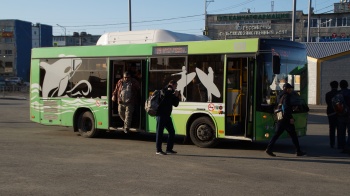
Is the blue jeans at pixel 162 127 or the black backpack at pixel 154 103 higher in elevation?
the black backpack at pixel 154 103

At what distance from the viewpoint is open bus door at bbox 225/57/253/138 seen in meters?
11.8

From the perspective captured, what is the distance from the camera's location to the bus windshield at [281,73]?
37.6 feet

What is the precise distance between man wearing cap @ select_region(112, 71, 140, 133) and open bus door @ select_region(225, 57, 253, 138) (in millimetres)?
2926

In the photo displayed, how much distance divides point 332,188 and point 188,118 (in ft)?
17.5

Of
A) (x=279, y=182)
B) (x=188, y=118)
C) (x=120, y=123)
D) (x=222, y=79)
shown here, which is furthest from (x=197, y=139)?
(x=279, y=182)

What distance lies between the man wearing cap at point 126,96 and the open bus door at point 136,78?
18 cm

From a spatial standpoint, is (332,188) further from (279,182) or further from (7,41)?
(7,41)

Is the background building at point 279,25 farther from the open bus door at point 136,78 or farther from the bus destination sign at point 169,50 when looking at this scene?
the bus destination sign at point 169,50

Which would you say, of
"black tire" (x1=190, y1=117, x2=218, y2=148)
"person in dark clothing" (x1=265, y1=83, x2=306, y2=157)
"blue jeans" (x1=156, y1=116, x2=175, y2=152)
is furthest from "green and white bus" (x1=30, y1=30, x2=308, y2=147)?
"blue jeans" (x1=156, y1=116, x2=175, y2=152)

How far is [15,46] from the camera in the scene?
8956 cm

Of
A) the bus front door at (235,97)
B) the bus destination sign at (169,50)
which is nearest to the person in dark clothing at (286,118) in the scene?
the bus front door at (235,97)

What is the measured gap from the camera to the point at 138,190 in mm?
7543

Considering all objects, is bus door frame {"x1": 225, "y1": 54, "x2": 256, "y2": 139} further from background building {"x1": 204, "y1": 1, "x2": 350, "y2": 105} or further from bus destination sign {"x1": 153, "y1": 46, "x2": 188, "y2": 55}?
background building {"x1": 204, "y1": 1, "x2": 350, "y2": 105}

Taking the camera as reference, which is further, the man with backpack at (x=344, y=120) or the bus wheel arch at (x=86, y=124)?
the bus wheel arch at (x=86, y=124)
